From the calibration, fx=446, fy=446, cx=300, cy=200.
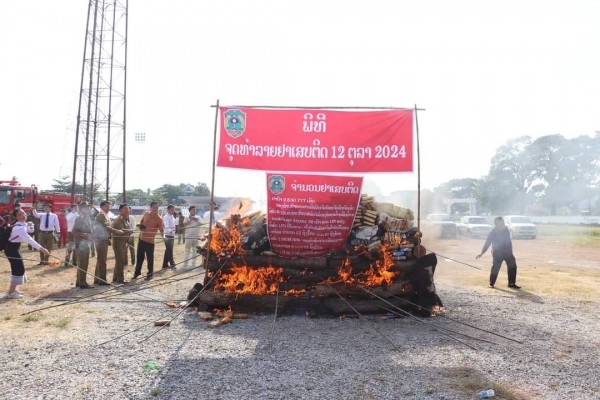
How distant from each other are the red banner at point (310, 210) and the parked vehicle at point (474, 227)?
79.2ft

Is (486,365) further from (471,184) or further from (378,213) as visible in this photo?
(471,184)

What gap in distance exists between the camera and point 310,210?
726 cm

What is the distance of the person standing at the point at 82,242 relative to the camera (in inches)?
388

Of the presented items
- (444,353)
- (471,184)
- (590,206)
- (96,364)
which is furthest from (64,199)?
(471,184)

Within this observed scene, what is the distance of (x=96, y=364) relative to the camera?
16.4ft

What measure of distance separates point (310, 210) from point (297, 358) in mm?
2623

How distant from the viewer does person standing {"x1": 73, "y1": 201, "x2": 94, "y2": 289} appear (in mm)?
9859

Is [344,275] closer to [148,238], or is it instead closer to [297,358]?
[297,358]

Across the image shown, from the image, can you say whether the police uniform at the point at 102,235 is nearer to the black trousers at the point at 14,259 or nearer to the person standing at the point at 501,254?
the black trousers at the point at 14,259

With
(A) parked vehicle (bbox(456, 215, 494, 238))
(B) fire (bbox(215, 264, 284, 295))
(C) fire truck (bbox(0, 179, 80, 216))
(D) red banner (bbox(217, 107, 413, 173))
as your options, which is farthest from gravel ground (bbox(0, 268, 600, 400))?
(A) parked vehicle (bbox(456, 215, 494, 238))

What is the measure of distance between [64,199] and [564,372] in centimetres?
2670

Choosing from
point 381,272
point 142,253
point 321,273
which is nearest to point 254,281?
point 321,273

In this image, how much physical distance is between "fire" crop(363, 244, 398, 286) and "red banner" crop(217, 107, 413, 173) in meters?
1.48

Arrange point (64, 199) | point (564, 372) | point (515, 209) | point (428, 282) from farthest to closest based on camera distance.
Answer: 1. point (515, 209)
2. point (64, 199)
3. point (428, 282)
4. point (564, 372)
